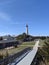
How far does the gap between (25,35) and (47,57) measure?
10833 centimetres

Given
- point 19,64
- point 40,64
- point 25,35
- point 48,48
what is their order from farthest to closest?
point 25,35, point 48,48, point 40,64, point 19,64

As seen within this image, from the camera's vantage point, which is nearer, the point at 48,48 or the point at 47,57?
the point at 47,57

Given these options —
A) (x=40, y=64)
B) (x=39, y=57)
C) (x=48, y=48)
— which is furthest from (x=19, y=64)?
(x=39, y=57)

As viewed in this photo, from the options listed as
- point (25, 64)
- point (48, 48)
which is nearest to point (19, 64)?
point (25, 64)

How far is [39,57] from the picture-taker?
85.6ft

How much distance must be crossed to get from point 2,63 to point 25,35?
11880cm

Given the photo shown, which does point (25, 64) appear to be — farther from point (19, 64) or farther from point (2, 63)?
point (2, 63)

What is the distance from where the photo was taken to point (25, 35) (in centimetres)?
13088

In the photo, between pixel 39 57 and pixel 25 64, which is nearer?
pixel 25 64

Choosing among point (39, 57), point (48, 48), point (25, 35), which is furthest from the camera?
point (25, 35)

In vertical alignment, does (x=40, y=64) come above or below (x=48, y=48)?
below

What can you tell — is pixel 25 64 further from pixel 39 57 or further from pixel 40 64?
pixel 39 57

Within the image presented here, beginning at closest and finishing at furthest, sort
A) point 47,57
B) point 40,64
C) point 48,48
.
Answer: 1. point 40,64
2. point 47,57
3. point 48,48

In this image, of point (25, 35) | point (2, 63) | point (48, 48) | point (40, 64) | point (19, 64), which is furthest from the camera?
point (25, 35)
